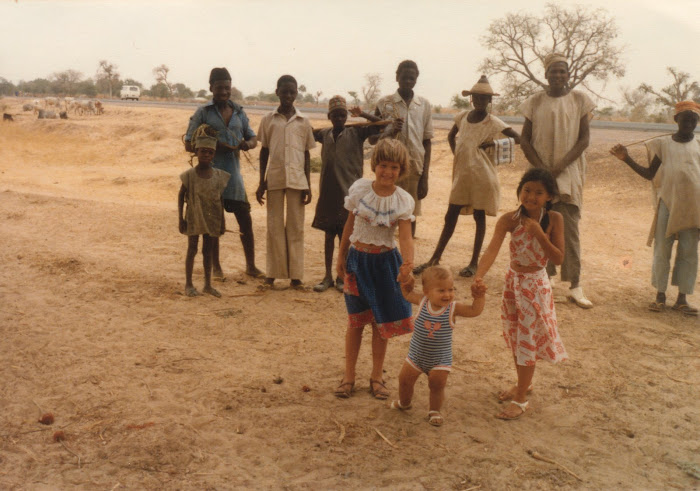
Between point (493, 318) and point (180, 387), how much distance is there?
9.24ft

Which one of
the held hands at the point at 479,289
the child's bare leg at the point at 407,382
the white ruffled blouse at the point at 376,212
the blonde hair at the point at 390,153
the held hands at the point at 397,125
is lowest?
the child's bare leg at the point at 407,382

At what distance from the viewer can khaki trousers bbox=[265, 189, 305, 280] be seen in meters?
5.91

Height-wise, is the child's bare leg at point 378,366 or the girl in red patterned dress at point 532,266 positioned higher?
the girl in red patterned dress at point 532,266

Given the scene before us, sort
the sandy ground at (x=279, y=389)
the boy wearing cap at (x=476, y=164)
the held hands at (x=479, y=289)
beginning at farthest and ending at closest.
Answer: the boy wearing cap at (x=476, y=164) → the held hands at (x=479, y=289) → the sandy ground at (x=279, y=389)

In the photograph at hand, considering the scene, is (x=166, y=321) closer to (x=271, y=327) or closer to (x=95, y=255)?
(x=271, y=327)

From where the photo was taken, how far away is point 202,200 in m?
5.52

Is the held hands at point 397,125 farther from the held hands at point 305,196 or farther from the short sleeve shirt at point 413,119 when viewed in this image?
the held hands at point 305,196

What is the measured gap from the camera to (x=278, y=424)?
3.44 m

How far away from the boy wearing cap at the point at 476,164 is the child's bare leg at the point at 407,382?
→ 3.09 meters

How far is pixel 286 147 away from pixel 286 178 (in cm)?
28

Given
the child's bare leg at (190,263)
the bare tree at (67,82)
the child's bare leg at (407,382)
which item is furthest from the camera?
the bare tree at (67,82)

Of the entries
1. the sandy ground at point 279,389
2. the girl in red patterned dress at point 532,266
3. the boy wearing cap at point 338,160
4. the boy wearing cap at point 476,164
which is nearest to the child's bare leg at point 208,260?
the sandy ground at point 279,389

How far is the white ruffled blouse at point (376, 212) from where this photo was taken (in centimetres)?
362

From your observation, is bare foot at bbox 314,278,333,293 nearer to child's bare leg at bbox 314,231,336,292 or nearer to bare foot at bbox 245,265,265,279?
child's bare leg at bbox 314,231,336,292
